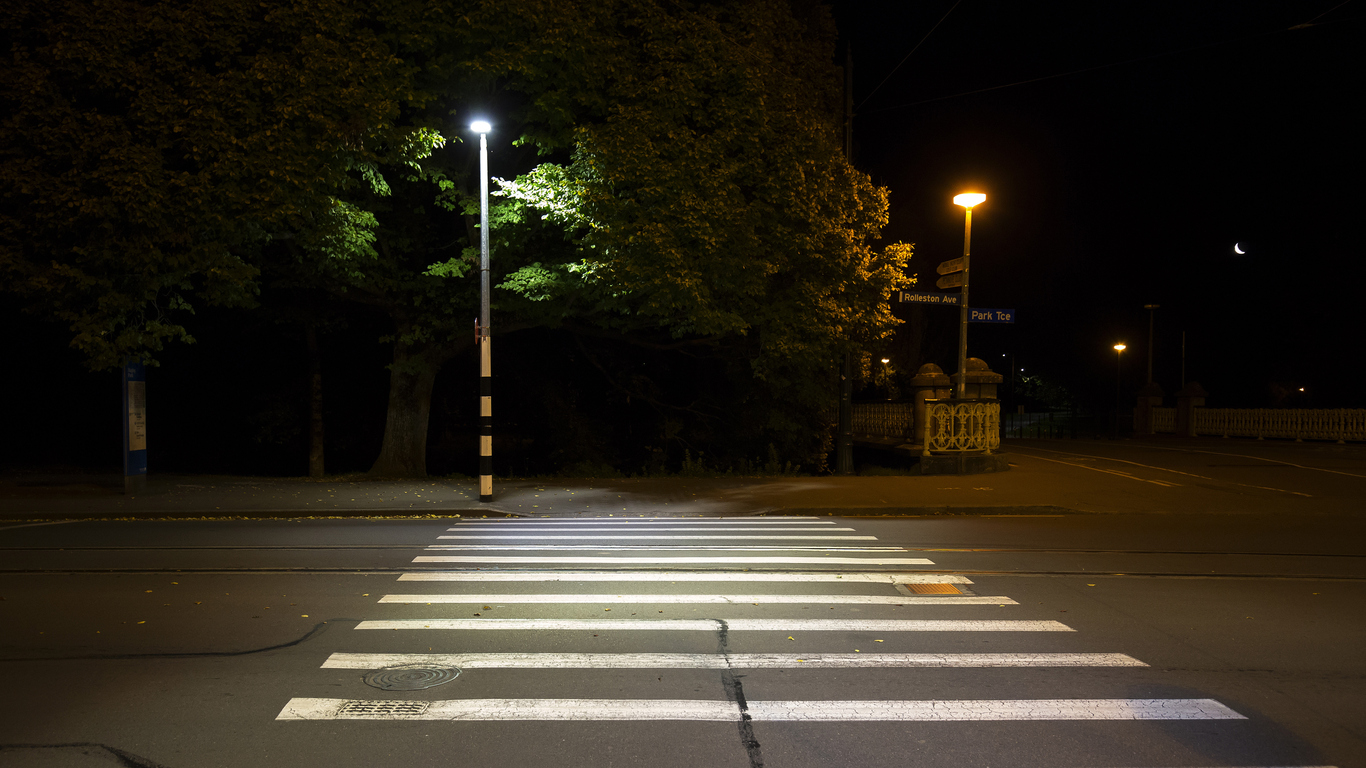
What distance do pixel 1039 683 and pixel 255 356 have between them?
26.7 metres

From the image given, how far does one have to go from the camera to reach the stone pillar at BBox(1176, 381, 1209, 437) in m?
37.2

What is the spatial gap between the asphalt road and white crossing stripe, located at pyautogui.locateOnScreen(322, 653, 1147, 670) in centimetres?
3

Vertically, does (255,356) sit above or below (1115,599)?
above

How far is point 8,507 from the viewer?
13703 mm

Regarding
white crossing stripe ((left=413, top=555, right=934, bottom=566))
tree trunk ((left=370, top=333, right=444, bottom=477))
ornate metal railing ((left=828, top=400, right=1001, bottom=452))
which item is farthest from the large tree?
ornate metal railing ((left=828, top=400, right=1001, bottom=452))

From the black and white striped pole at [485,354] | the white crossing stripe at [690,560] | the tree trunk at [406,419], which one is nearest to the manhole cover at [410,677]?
the white crossing stripe at [690,560]

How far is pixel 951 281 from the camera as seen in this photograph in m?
18.4

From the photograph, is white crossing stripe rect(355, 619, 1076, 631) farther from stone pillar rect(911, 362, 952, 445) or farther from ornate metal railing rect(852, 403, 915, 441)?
ornate metal railing rect(852, 403, 915, 441)

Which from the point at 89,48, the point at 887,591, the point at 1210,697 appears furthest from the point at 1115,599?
the point at 89,48

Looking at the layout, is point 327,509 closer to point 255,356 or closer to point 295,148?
point 295,148

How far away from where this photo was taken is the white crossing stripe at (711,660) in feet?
18.3

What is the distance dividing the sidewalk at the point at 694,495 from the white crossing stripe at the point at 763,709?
8.96 m

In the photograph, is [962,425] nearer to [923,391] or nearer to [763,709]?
[923,391]

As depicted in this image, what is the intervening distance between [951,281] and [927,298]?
0.72 meters
